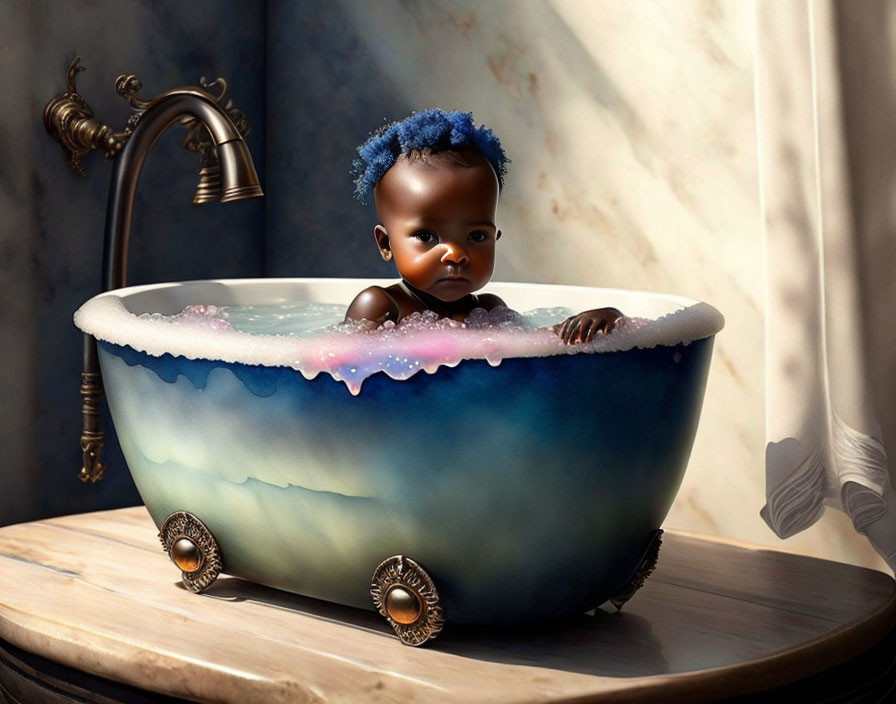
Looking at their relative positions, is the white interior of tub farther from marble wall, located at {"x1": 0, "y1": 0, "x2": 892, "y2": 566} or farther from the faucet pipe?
marble wall, located at {"x1": 0, "y1": 0, "x2": 892, "y2": 566}

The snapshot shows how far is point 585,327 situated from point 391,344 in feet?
0.40

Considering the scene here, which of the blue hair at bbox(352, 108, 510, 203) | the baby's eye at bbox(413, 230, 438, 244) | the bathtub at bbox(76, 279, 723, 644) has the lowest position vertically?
the bathtub at bbox(76, 279, 723, 644)

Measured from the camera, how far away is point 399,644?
29.8 inches

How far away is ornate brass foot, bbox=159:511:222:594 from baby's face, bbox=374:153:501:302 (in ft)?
0.82

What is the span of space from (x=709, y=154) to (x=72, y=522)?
791 mm

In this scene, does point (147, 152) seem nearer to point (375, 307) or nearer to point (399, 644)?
point (375, 307)

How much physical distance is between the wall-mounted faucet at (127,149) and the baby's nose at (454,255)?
29 cm

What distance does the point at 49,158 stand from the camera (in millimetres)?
1351

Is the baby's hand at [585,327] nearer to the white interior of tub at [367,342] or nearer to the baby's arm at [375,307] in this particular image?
the white interior of tub at [367,342]

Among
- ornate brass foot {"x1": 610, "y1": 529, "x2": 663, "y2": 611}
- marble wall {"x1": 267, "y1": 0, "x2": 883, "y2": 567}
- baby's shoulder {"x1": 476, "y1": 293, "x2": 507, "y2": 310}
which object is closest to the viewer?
ornate brass foot {"x1": 610, "y1": 529, "x2": 663, "y2": 611}

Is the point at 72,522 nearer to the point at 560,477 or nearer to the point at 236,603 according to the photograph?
the point at 236,603

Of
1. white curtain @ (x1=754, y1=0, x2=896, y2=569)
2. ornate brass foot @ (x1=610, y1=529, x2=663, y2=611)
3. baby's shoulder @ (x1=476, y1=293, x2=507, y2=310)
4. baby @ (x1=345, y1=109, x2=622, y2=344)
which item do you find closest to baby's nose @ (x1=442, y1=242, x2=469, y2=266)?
baby @ (x1=345, y1=109, x2=622, y2=344)

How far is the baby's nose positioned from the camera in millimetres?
856

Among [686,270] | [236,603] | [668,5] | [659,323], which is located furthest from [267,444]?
[668,5]
